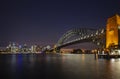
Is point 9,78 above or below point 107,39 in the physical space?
below

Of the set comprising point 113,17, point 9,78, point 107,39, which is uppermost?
point 113,17

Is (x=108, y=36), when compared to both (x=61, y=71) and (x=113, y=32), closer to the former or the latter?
(x=113, y=32)

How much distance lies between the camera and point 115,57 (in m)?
43.8

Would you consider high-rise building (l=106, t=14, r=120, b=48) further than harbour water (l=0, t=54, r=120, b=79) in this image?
Yes

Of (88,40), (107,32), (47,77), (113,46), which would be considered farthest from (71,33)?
(47,77)

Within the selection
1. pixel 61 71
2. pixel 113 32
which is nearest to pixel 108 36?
pixel 113 32

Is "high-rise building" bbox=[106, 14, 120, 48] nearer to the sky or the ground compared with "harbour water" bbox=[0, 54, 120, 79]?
nearer to the sky

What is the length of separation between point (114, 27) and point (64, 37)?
3236cm

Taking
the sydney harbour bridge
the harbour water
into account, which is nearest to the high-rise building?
the sydney harbour bridge

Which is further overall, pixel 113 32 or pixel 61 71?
pixel 113 32

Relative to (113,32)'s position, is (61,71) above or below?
below

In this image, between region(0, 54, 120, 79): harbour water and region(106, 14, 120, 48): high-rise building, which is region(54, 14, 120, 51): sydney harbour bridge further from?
region(0, 54, 120, 79): harbour water

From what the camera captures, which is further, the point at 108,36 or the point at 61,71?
the point at 108,36

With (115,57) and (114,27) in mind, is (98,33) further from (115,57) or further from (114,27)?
(115,57)
